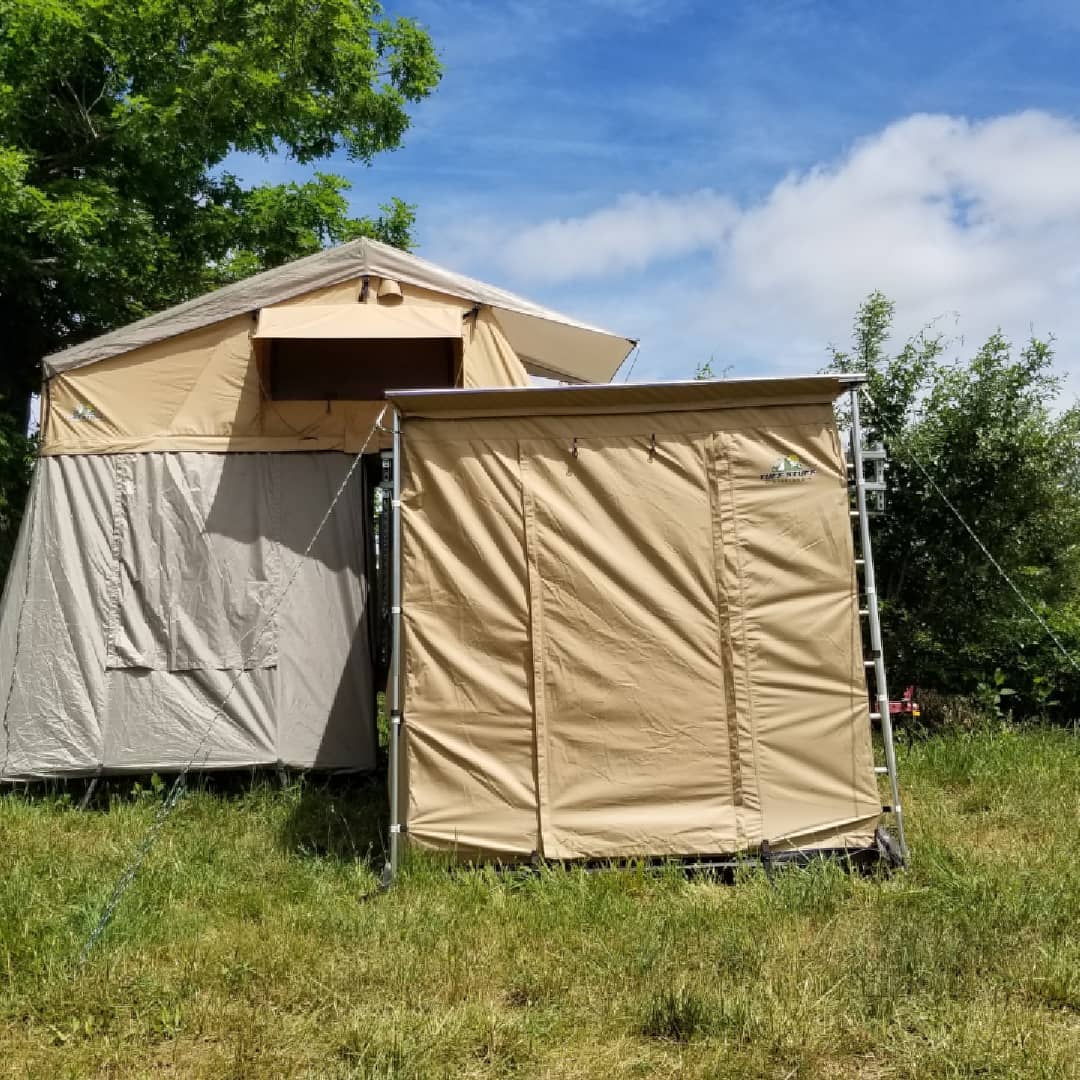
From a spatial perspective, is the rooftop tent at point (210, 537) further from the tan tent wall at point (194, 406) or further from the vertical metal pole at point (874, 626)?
the vertical metal pole at point (874, 626)

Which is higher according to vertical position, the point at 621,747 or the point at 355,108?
the point at 355,108

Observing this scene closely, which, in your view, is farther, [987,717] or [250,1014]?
[987,717]

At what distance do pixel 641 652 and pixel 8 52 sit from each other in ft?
30.7

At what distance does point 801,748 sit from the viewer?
5027 millimetres

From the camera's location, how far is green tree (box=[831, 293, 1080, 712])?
27.6 feet

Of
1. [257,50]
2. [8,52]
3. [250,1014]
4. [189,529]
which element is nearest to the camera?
[250,1014]

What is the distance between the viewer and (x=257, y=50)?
11.3m

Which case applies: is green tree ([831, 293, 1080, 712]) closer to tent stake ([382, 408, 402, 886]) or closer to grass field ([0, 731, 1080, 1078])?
grass field ([0, 731, 1080, 1078])

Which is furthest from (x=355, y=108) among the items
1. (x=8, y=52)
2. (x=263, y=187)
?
(x=8, y=52)

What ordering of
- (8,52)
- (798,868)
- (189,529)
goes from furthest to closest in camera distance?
(8,52) → (189,529) → (798,868)

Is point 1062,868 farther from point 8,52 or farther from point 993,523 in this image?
point 8,52

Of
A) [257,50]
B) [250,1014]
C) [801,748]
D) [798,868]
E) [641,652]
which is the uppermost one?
[257,50]

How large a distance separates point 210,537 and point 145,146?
5978mm

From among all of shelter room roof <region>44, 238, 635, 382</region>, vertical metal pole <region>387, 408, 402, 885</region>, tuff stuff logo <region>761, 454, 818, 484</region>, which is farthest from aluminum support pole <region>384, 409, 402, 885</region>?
shelter room roof <region>44, 238, 635, 382</region>
